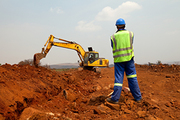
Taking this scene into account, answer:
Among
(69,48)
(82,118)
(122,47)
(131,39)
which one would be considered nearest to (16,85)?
(82,118)

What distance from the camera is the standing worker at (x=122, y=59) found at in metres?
3.67

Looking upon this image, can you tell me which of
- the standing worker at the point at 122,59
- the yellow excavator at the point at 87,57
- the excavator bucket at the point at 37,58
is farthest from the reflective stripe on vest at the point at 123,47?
the yellow excavator at the point at 87,57

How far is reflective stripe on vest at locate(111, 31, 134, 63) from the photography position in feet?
12.1

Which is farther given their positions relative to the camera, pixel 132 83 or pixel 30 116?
pixel 132 83

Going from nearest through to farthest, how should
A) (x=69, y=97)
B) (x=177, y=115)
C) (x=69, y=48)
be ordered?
(x=177, y=115) < (x=69, y=97) < (x=69, y=48)

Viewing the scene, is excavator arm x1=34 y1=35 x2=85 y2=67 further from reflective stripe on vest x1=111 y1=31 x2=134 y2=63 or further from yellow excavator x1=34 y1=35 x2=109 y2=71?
reflective stripe on vest x1=111 y1=31 x2=134 y2=63

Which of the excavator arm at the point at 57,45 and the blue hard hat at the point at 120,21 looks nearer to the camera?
the blue hard hat at the point at 120,21

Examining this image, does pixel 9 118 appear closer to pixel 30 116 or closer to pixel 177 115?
pixel 30 116

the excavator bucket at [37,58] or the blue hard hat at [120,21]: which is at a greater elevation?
the blue hard hat at [120,21]

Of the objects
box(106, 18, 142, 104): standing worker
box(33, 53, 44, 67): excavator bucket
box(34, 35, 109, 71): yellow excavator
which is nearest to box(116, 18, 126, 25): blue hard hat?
box(106, 18, 142, 104): standing worker

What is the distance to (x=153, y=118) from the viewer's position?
2.93m

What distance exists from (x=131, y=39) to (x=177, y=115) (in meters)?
2.01

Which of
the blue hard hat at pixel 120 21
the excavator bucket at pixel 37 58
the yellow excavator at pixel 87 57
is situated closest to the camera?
the blue hard hat at pixel 120 21

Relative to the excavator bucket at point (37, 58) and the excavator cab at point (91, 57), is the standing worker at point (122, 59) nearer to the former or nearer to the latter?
the excavator bucket at point (37, 58)
